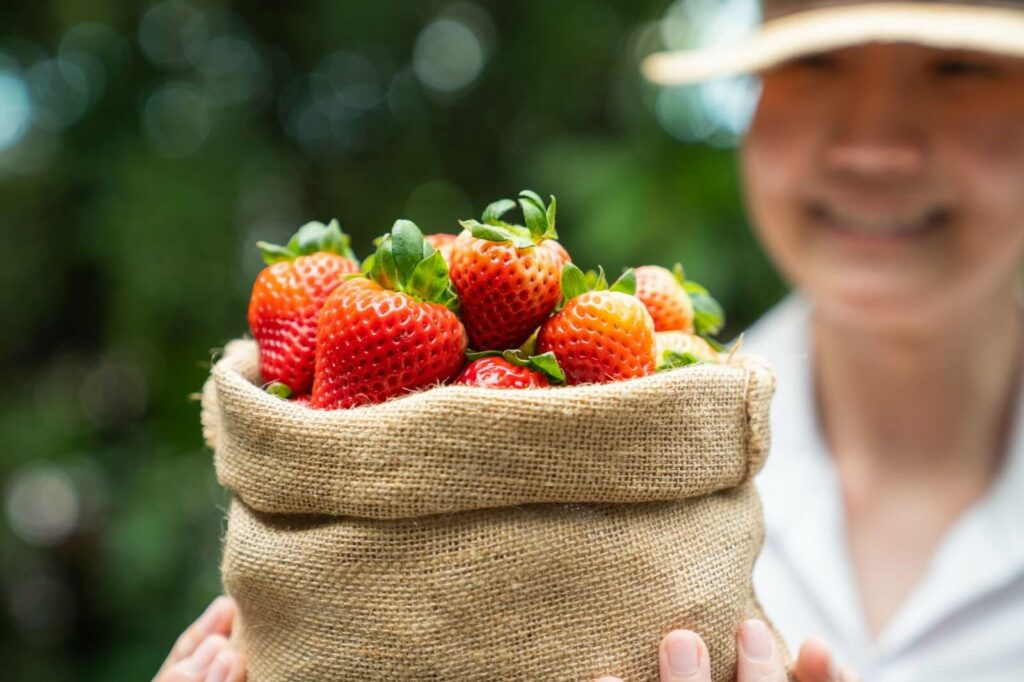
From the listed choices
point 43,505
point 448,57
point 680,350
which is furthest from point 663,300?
point 43,505

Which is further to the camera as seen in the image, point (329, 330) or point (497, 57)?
point (497, 57)

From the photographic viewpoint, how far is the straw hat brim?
3.39ft

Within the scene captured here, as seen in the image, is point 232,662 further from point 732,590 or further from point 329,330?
point 732,590

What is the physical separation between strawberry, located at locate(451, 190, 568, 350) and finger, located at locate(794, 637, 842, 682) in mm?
320

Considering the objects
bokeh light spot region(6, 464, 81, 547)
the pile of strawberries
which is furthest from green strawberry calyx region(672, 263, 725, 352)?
bokeh light spot region(6, 464, 81, 547)

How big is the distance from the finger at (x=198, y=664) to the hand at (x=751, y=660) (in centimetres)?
30

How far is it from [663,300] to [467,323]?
6.5 inches

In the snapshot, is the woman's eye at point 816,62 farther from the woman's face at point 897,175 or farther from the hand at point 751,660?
the hand at point 751,660

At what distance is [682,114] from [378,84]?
71 cm

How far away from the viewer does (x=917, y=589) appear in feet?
3.93

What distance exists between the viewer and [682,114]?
199 centimetres

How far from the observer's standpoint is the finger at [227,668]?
0.66 metres

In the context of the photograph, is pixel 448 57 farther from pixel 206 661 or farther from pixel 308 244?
pixel 206 661

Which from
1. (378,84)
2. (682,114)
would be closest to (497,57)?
(378,84)
